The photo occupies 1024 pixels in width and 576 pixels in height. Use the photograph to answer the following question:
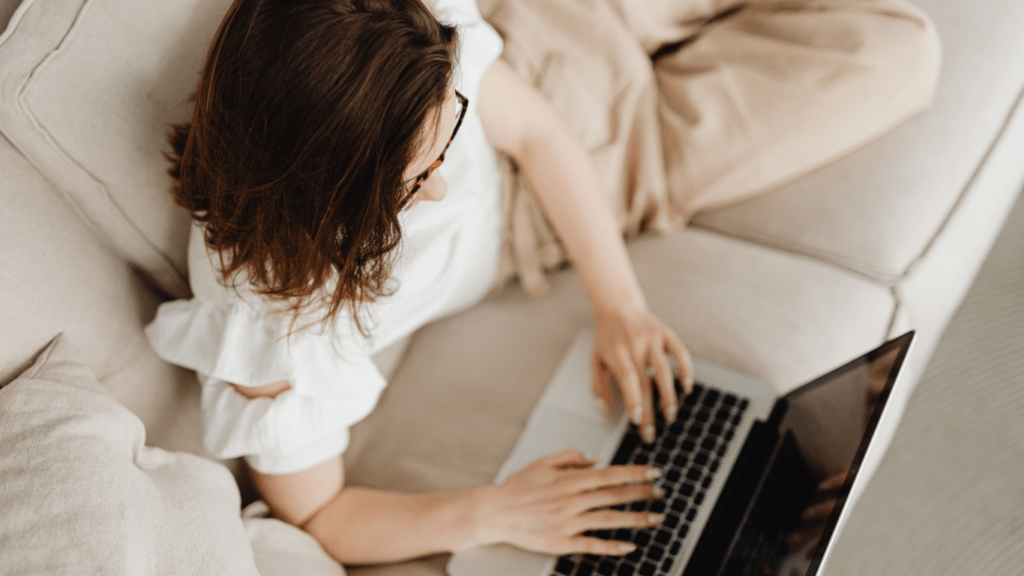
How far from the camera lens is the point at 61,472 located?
538 millimetres

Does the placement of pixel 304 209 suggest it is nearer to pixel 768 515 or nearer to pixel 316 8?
pixel 316 8

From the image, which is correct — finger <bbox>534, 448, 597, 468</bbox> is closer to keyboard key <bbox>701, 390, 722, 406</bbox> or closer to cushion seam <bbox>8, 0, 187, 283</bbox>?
keyboard key <bbox>701, 390, 722, 406</bbox>

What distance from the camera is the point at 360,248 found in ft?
2.06

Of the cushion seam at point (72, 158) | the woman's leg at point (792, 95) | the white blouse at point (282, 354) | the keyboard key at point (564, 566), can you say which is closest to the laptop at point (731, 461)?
the keyboard key at point (564, 566)

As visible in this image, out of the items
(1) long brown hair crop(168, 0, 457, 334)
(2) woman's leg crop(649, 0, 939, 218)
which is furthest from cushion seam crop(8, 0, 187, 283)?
(2) woman's leg crop(649, 0, 939, 218)

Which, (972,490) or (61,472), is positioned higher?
(61,472)

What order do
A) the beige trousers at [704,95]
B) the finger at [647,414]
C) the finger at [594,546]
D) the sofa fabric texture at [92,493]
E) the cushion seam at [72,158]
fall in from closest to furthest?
the sofa fabric texture at [92,493], the cushion seam at [72,158], the finger at [594,546], the finger at [647,414], the beige trousers at [704,95]

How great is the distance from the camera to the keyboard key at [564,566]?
0.77 metres

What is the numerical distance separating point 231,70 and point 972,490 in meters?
1.24

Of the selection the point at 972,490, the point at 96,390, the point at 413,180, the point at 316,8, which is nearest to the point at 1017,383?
the point at 972,490

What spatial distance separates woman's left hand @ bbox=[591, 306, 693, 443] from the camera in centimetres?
86

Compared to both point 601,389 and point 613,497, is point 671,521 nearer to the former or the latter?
point 613,497

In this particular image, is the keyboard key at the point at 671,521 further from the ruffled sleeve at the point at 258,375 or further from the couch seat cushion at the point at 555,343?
the ruffled sleeve at the point at 258,375

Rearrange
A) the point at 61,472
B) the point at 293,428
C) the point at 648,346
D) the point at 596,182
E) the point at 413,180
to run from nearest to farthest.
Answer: the point at 61,472 → the point at 413,180 → the point at 293,428 → the point at 648,346 → the point at 596,182
